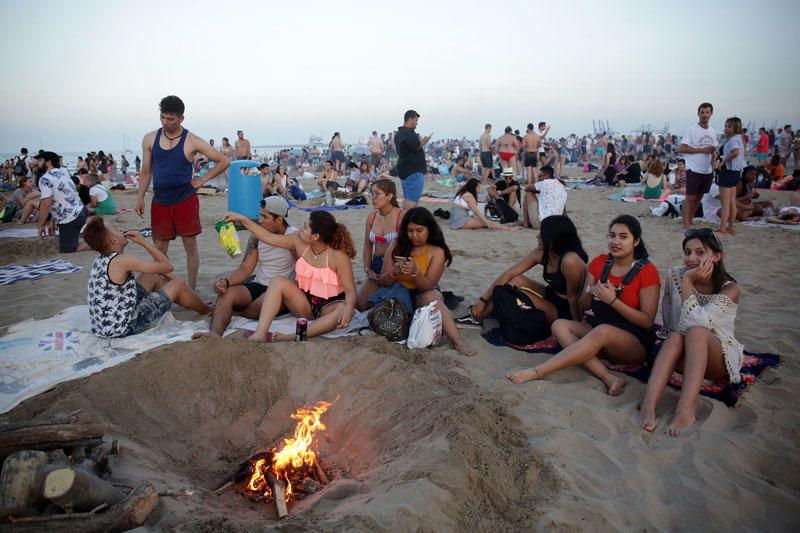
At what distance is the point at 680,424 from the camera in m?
3.08

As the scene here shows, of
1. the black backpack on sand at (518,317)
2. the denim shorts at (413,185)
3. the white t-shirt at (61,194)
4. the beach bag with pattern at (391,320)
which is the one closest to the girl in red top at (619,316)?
the black backpack on sand at (518,317)

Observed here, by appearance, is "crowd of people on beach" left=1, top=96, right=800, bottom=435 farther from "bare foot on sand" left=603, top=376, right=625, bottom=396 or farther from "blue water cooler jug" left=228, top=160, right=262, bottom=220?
"blue water cooler jug" left=228, top=160, right=262, bottom=220

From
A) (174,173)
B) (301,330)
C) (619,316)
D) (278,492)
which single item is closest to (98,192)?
(174,173)

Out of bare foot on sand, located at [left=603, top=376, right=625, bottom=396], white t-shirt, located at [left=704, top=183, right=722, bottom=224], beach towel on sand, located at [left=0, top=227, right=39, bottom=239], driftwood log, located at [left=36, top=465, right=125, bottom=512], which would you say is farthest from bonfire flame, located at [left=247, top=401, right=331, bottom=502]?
white t-shirt, located at [left=704, top=183, right=722, bottom=224]

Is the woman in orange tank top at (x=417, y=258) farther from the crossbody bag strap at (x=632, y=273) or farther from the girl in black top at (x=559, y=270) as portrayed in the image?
the crossbody bag strap at (x=632, y=273)

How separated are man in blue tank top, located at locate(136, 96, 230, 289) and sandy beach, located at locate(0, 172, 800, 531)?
0.97m

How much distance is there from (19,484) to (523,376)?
291cm

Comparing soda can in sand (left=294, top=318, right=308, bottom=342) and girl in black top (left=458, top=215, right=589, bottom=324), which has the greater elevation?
girl in black top (left=458, top=215, right=589, bottom=324)

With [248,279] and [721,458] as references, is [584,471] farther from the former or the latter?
[248,279]

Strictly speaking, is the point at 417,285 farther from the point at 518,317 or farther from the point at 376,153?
the point at 376,153

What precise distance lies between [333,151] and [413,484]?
20.7 metres

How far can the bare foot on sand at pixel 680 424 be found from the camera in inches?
120

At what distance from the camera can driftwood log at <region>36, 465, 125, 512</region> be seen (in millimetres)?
2008

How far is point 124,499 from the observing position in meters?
2.14
